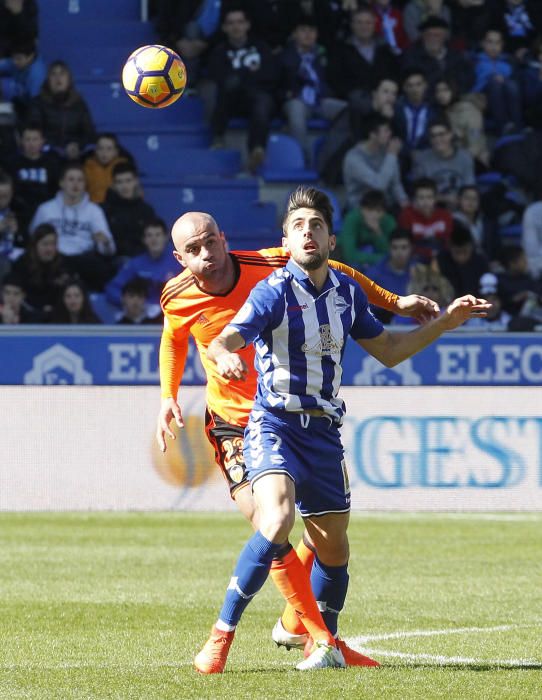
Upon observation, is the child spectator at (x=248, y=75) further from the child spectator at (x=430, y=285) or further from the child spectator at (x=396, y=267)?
the child spectator at (x=430, y=285)

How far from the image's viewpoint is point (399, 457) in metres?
12.4

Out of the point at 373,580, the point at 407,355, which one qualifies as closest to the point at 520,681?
the point at 407,355

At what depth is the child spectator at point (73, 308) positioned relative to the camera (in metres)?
14.8

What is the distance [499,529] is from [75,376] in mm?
4013

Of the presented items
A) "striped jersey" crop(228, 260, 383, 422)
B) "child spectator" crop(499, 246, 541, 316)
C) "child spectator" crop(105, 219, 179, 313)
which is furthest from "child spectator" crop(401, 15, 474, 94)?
"striped jersey" crop(228, 260, 383, 422)

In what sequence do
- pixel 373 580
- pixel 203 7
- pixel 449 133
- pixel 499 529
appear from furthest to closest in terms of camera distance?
pixel 203 7 → pixel 449 133 → pixel 499 529 → pixel 373 580

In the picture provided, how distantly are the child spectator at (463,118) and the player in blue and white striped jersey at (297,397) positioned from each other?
41.5 feet

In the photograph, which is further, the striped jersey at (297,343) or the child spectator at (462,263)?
the child spectator at (462,263)

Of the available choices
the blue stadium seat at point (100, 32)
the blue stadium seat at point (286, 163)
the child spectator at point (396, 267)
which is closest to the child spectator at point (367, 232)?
the child spectator at point (396, 267)

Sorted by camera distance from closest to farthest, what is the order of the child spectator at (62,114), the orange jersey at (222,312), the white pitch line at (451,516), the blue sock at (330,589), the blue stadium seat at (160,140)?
1. the blue sock at (330,589)
2. the orange jersey at (222,312)
3. the white pitch line at (451,516)
4. the child spectator at (62,114)
5. the blue stadium seat at (160,140)

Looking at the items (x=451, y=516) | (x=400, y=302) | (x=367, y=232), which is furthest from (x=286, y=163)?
(x=400, y=302)

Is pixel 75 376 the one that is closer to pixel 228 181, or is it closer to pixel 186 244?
pixel 228 181

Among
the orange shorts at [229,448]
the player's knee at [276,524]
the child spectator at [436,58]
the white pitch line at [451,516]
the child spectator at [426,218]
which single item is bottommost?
the white pitch line at [451,516]

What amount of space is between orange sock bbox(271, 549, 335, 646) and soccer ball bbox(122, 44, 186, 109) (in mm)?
4565
